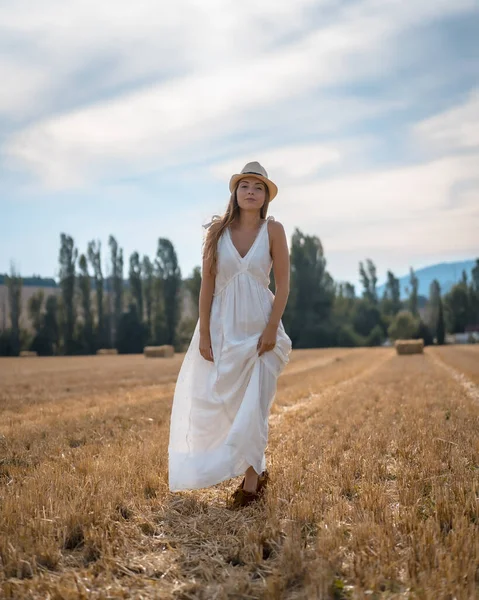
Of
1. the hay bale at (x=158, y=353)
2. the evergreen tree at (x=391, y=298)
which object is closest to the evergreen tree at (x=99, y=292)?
the hay bale at (x=158, y=353)

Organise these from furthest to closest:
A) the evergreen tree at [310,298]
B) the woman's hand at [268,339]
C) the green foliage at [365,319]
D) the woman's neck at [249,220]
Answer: the green foliage at [365,319]
the evergreen tree at [310,298]
the woman's neck at [249,220]
the woman's hand at [268,339]

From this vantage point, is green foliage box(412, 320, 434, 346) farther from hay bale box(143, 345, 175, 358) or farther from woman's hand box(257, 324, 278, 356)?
woman's hand box(257, 324, 278, 356)

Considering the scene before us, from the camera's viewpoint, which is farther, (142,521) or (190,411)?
(190,411)

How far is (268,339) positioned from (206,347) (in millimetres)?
451

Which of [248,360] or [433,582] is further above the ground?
[248,360]

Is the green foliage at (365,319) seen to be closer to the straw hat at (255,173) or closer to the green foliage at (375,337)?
the green foliage at (375,337)

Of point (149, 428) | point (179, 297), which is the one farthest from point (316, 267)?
point (149, 428)

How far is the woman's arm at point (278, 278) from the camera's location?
4242 mm

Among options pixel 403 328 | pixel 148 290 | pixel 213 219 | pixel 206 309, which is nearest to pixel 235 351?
pixel 206 309

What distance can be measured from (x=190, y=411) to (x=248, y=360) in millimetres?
557

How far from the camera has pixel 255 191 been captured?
438 centimetres

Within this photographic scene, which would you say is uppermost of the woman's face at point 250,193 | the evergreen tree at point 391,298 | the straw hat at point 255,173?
the evergreen tree at point 391,298

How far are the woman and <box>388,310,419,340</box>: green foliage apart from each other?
56559 millimetres

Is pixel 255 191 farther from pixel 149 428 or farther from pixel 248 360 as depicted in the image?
pixel 149 428
